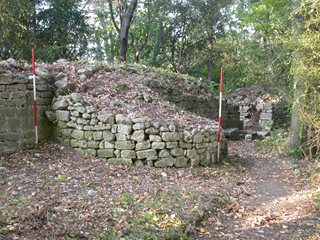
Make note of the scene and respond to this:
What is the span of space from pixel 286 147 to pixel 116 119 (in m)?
4.26

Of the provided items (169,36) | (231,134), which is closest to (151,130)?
(231,134)

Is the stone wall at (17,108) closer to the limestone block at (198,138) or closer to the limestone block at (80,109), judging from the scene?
the limestone block at (80,109)

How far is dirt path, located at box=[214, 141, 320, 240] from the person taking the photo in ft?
13.8

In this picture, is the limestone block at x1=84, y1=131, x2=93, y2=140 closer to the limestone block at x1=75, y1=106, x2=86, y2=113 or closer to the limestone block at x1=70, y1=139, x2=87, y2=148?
the limestone block at x1=70, y1=139, x2=87, y2=148

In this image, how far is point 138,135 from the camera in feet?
21.1

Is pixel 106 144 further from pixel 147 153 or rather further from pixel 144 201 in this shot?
pixel 144 201

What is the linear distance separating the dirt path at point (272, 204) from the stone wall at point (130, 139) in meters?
1.06

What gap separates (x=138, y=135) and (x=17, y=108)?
223cm

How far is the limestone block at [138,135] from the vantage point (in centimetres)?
643

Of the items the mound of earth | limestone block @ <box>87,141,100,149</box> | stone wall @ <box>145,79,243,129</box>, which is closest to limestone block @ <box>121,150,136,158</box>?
limestone block @ <box>87,141,100,149</box>

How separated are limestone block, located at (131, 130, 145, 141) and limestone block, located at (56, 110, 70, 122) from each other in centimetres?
133

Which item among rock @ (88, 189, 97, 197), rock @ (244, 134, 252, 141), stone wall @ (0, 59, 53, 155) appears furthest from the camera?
rock @ (244, 134, 252, 141)

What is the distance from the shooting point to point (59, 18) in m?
14.2

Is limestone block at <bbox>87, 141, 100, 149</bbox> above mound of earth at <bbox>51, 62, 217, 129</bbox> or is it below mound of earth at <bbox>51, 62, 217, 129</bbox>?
below
